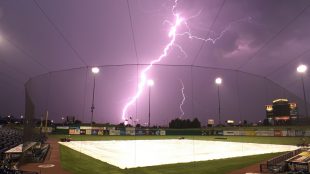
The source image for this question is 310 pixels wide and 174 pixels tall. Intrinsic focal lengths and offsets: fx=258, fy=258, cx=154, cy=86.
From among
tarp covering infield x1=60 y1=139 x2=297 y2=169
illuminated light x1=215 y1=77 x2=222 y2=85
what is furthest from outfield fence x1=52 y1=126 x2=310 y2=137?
illuminated light x1=215 y1=77 x2=222 y2=85

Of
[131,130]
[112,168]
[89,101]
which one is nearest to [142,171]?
[112,168]

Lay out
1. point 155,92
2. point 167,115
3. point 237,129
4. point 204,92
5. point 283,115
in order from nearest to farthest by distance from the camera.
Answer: point 204,92, point 155,92, point 167,115, point 237,129, point 283,115

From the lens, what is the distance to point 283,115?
99438 millimetres

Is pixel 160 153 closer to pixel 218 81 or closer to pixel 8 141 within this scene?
pixel 218 81

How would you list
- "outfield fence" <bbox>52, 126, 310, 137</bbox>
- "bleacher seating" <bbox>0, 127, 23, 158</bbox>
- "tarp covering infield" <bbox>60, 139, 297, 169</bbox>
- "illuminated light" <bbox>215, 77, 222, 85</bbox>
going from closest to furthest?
"tarp covering infield" <bbox>60, 139, 297, 169</bbox> → "bleacher seating" <bbox>0, 127, 23, 158</bbox> → "illuminated light" <bbox>215, 77, 222, 85</bbox> → "outfield fence" <bbox>52, 126, 310, 137</bbox>

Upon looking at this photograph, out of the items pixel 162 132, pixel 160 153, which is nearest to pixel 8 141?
pixel 160 153

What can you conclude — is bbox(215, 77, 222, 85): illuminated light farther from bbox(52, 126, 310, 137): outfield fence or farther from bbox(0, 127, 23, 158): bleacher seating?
bbox(52, 126, 310, 137): outfield fence

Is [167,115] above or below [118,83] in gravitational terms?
below

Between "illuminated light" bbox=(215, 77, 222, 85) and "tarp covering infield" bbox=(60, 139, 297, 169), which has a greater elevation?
"illuminated light" bbox=(215, 77, 222, 85)

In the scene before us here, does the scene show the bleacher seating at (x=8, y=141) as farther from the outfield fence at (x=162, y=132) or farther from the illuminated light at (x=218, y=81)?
the illuminated light at (x=218, y=81)

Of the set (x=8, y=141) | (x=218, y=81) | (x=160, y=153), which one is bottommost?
(x=160, y=153)

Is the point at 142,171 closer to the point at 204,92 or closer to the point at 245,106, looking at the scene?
the point at 204,92

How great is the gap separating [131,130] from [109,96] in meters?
39.9

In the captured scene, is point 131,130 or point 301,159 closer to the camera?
point 301,159
